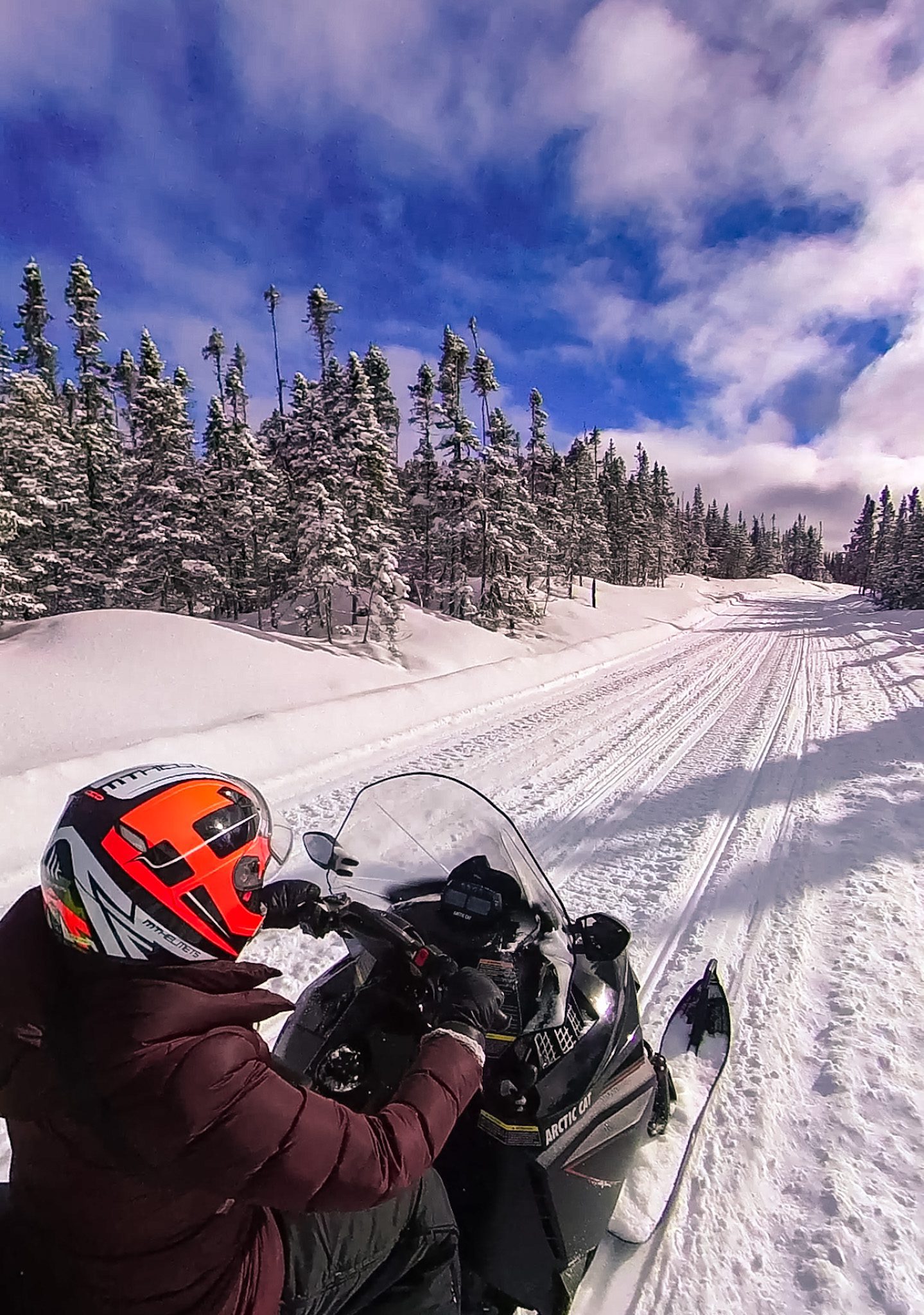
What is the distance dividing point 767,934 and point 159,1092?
4.37m

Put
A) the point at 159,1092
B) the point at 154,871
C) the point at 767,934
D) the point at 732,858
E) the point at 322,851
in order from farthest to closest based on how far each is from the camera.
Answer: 1. the point at 732,858
2. the point at 767,934
3. the point at 322,851
4. the point at 154,871
5. the point at 159,1092

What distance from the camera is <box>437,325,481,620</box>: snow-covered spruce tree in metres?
29.4

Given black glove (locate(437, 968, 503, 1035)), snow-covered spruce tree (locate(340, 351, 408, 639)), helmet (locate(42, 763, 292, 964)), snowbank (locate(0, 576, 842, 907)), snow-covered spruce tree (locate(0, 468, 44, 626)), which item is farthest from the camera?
snow-covered spruce tree (locate(340, 351, 408, 639))

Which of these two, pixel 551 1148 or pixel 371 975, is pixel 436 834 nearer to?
pixel 371 975

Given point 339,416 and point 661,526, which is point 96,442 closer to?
point 339,416

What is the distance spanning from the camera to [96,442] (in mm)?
32031

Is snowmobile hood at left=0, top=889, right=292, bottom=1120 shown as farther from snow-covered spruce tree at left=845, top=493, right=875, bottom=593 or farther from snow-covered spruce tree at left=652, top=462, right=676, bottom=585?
snow-covered spruce tree at left=845, top=493, right=875, bottom=593

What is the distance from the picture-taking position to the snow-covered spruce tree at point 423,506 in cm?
3167

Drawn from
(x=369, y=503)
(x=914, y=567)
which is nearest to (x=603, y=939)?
(x=369, y=503)

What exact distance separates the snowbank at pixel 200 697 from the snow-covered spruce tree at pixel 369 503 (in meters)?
2.21

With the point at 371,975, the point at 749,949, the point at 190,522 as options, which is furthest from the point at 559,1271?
the point at 190,522

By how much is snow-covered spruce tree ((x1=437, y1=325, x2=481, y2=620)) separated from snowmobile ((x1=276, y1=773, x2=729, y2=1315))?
1091 inches

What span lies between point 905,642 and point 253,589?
29.3 metres

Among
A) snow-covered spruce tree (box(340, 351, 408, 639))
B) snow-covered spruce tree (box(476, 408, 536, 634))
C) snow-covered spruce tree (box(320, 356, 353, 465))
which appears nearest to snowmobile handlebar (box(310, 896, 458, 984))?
snow-covered spruce tree (box(340, 351, 408, 639))
